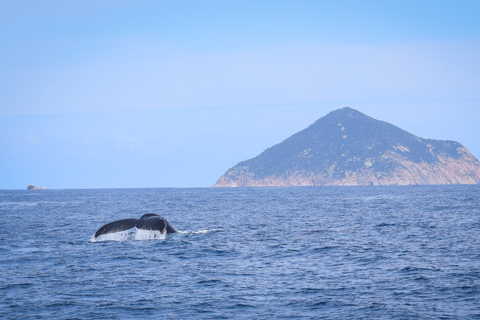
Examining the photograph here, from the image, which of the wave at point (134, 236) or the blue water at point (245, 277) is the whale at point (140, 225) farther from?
the blue water at point (245, 277)

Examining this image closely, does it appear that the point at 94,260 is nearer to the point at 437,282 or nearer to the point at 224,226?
the point at 437,282

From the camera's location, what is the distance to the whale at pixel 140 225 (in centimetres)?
2886

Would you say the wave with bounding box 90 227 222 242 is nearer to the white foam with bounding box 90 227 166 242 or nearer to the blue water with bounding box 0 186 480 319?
the white foam with bounding box 90 227 166 242

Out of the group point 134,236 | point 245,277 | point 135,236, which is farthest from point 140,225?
point 245,277

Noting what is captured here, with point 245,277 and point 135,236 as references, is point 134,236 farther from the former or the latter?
point 245,277

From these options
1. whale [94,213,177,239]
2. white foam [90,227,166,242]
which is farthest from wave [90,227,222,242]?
whale [94,213,177,239]

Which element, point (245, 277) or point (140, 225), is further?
point (140, 225)

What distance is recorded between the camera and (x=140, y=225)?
29.5 meters

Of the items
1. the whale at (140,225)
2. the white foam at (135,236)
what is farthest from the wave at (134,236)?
the whale at (140,225)

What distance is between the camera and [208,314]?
16078 millimetres

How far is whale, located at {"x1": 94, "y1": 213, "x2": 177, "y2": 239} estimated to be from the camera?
2886cm

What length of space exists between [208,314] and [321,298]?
13.9 ft

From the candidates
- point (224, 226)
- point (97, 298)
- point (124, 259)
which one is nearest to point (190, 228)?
point (224, 226)

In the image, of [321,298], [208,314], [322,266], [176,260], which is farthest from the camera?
[176,260]
